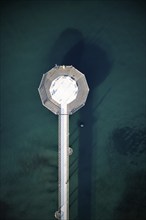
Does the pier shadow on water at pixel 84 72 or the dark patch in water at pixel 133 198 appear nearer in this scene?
the pier shadow on water at pixel 84 72

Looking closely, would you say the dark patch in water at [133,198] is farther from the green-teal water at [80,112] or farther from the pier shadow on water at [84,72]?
the pier shadow on water at [84,72]

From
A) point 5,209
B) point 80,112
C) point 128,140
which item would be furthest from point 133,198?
point 5,209

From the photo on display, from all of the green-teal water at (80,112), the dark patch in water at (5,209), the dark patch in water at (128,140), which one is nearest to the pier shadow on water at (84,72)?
the green-teal water at (80,112)

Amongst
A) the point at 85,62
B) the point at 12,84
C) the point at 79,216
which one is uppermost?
the point at 85,62

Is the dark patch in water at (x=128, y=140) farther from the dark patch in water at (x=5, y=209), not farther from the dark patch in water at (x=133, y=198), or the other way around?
the dark patch in water at (x=5, y=209)

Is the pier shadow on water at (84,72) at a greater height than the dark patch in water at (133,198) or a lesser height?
greater

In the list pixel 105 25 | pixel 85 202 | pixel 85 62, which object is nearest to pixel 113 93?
pixel 85 62

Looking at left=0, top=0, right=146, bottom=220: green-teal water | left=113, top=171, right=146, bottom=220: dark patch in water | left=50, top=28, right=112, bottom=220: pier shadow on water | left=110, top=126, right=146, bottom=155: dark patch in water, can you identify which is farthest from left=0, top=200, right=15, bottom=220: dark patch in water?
left=110, top=126, right=146, bottom=155: dark patch in water

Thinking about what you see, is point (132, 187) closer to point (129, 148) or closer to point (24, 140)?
point (129, 148)
